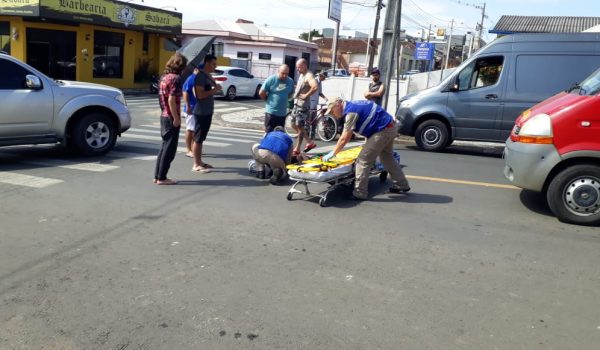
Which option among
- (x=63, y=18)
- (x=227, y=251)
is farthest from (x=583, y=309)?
(x=63, y=18)

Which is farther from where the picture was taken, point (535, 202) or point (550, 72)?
point (550, 72)

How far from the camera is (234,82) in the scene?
24.8 m

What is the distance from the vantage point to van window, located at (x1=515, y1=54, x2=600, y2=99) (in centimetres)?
978

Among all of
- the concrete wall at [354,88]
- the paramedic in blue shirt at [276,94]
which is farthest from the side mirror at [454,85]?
the concrete wall at [354,88]

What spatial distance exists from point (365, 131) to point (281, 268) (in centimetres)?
259

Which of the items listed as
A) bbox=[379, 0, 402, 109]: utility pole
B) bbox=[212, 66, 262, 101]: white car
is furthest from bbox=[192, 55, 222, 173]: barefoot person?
bbox=[212, 66, 262, 101]: white car

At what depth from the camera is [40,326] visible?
3.26m

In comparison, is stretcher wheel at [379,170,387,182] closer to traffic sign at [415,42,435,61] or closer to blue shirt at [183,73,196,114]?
blue shirt at [183,73,196,114]

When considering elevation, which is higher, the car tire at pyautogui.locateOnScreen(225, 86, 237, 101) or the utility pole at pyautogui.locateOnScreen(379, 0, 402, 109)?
the utility pole at pyautogui.locateOnScreen(379, 0, 402, 109)

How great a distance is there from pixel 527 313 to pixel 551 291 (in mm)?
525

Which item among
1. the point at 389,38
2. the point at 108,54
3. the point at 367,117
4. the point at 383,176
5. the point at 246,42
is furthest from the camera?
the point at 246,42

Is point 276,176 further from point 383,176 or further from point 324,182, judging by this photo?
point 383,176

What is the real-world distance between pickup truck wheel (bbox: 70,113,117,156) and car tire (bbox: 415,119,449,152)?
6.27 meters

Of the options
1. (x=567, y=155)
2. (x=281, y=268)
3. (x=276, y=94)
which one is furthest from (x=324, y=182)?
(x=276, y=94)
